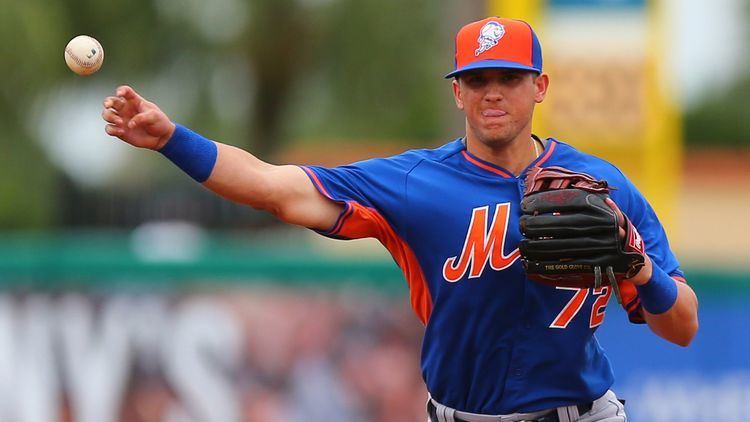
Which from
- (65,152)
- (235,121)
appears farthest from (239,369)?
(235,121)

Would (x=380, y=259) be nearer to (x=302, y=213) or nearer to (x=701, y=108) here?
(x=302, y=213)

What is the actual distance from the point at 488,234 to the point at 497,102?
0.41 meters

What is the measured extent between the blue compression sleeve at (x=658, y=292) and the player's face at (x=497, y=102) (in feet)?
2.03

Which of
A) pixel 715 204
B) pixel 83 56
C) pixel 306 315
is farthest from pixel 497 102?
pixel 715 204

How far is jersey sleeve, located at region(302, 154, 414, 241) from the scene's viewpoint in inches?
162

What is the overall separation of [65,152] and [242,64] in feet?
12.4

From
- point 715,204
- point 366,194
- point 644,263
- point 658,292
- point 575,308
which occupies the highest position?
point 366,194

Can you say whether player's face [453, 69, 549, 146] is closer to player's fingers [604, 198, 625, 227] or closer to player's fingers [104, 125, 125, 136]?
player's fingers [604, 198, 625, 227]

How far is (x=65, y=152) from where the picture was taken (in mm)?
15461

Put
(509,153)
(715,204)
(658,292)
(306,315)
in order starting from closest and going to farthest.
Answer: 1. (658,292)
2. (509,153)
3. (306,315)
4. (715,204)

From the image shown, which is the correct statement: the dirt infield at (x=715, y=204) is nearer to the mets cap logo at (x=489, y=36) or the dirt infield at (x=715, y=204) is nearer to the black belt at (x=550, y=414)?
the black belt at (x=550, y=414)

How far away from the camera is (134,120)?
379cm

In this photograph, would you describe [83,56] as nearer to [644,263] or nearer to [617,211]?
[617,211]

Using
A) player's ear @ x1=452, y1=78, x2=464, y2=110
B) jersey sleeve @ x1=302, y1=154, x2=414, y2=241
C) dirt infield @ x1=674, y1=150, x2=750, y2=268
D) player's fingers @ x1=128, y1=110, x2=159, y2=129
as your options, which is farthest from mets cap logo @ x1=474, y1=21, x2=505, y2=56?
dirt infield @ x1=674, y1=150, x2=750, y2=268
